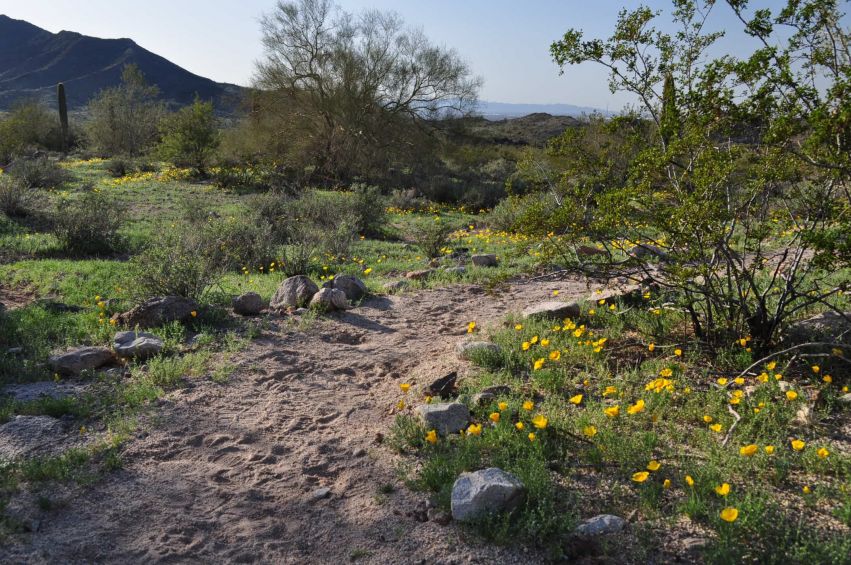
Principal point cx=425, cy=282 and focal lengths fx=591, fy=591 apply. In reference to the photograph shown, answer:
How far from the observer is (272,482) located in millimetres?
3088

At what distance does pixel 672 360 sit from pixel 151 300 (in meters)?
4.46

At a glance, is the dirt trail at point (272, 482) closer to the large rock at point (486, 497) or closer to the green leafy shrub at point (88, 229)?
the large rock at point (486, 497)

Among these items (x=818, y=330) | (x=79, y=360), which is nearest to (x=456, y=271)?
(x=818, y=330)

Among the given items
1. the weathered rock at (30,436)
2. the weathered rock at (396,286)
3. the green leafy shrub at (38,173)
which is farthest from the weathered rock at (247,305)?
the green leafy shrub at (38,173)

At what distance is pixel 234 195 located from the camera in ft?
49.4

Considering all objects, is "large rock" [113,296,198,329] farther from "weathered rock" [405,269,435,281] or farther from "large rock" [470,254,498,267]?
"large rock" [470,254,498,267]

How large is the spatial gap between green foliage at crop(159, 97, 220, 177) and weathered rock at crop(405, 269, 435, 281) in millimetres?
13339

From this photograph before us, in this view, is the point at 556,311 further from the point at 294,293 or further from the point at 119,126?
the point at 119,126

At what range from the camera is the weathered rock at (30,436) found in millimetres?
3229

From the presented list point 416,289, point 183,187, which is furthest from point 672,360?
point 183,187

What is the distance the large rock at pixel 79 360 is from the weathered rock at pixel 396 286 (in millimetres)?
3061

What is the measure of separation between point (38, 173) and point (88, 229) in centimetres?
710

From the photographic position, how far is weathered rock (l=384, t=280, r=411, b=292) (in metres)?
6.78

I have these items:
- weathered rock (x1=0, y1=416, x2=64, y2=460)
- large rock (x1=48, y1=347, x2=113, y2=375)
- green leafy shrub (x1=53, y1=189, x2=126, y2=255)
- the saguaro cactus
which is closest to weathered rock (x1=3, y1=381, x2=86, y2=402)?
large rock (x1=48, y1=347, x2=113, y2=375)
